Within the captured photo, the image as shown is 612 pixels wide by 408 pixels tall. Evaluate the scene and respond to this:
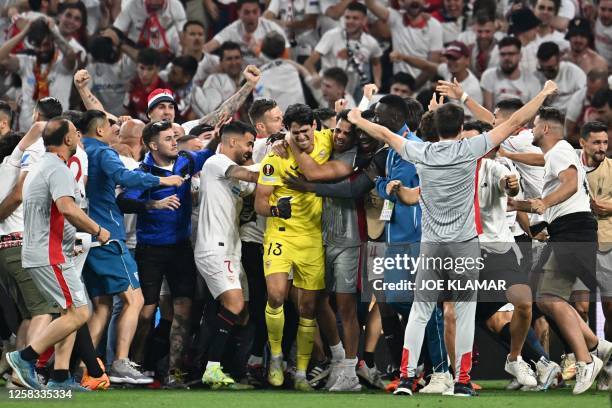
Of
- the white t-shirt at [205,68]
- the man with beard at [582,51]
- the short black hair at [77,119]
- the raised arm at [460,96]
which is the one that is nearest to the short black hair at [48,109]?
the short black hair at [77,119]

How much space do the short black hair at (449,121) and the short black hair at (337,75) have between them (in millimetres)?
5636

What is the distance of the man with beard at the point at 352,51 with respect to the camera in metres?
16.0

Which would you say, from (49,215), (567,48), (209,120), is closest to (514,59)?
(567,48)

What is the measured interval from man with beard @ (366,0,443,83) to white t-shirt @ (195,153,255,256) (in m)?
5.96

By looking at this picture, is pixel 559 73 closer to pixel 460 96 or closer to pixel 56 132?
pixel 460 96

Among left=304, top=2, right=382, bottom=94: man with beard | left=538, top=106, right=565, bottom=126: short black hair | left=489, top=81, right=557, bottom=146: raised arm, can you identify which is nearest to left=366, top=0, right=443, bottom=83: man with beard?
left=304, top=2, right=382, bottom=94: man with beard

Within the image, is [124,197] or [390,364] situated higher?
[124,197]

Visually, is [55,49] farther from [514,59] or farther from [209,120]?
[514,59]

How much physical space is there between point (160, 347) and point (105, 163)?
67.4 inches

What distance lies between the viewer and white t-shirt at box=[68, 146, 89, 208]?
33.7 feet

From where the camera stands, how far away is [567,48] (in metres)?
16.1

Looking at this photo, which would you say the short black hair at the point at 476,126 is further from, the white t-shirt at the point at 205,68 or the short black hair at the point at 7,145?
the white t-shirt at the point at 205,68

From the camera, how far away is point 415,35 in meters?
16.4

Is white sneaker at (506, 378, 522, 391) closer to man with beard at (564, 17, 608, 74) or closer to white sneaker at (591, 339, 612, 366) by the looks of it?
white sneaker at (591, 339, 612, 366)
